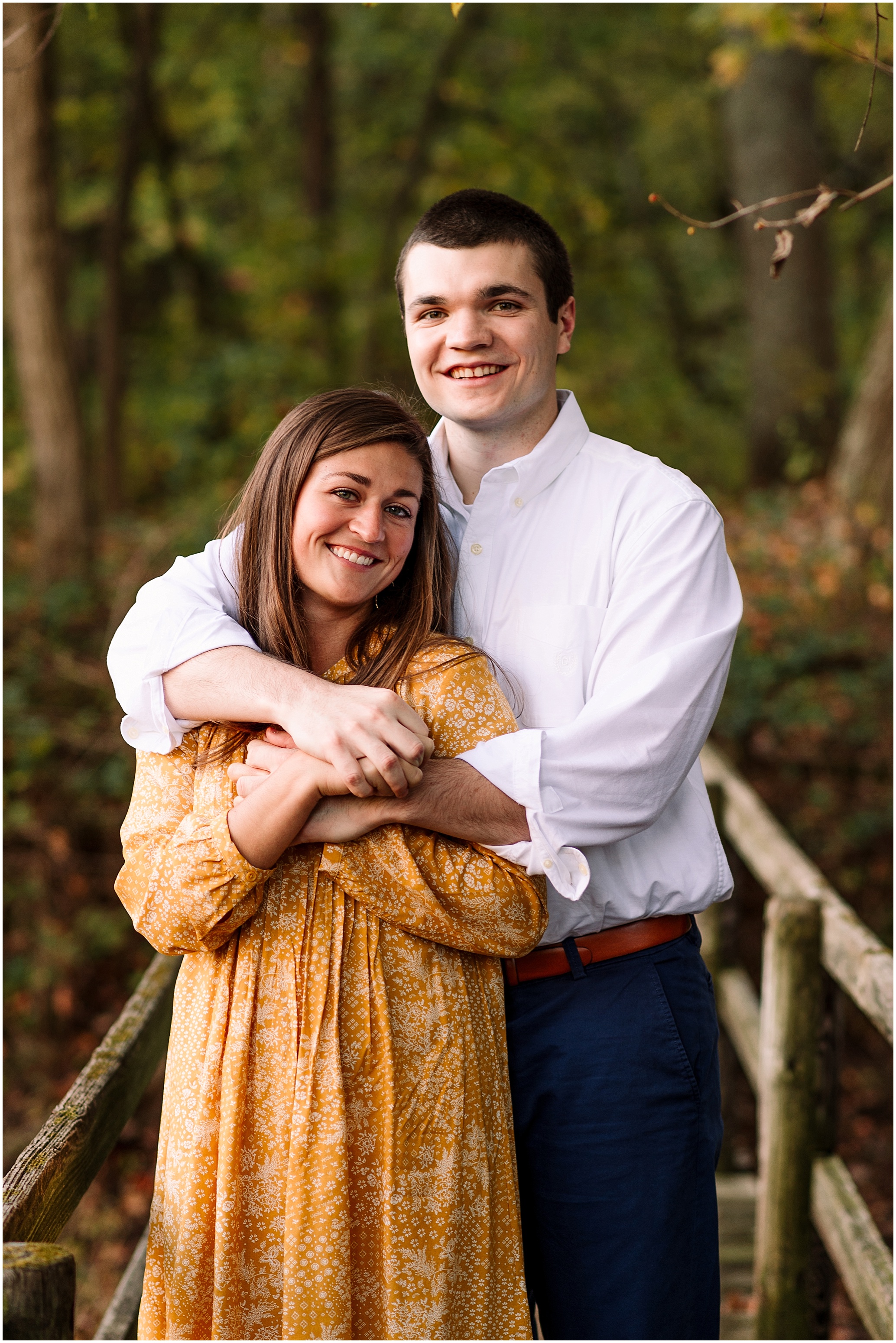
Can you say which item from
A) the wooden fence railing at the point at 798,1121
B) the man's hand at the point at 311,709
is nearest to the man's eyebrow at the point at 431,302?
the man's hand at the point at 311,709

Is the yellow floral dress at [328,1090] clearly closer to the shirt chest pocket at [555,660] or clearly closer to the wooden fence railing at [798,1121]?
the shirt chest pocket at [555,660]

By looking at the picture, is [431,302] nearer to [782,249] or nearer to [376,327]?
[782,249]

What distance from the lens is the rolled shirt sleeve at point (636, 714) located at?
→ 1.86 metres

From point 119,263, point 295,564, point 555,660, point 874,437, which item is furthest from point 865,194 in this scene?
point 119,263

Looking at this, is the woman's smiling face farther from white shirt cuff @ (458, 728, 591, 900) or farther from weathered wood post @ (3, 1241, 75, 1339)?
weathered wood post @ (3, 1241, 75, 1339)

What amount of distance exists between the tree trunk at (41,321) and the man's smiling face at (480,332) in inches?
200

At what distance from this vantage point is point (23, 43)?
6367 mm

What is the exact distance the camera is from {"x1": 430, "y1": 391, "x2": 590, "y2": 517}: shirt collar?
7.54 ft

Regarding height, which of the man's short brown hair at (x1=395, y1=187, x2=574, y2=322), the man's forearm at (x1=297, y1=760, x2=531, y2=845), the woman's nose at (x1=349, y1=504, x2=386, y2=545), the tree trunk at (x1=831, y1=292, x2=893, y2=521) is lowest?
the man's forearm at (x1=297, y1=760, x2=531, y2=845)

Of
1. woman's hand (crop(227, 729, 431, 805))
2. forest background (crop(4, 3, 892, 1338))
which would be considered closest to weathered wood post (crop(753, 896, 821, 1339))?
forest background (crop(4, 3, 892, 1338))

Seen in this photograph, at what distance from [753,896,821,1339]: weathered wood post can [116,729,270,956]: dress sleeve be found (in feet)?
5.30

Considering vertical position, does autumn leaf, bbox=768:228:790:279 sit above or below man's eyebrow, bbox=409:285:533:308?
below

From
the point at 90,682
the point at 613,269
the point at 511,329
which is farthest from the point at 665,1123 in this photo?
the point at 613,269

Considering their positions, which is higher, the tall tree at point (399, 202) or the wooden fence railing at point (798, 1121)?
the tall tree at point (399, 202)
